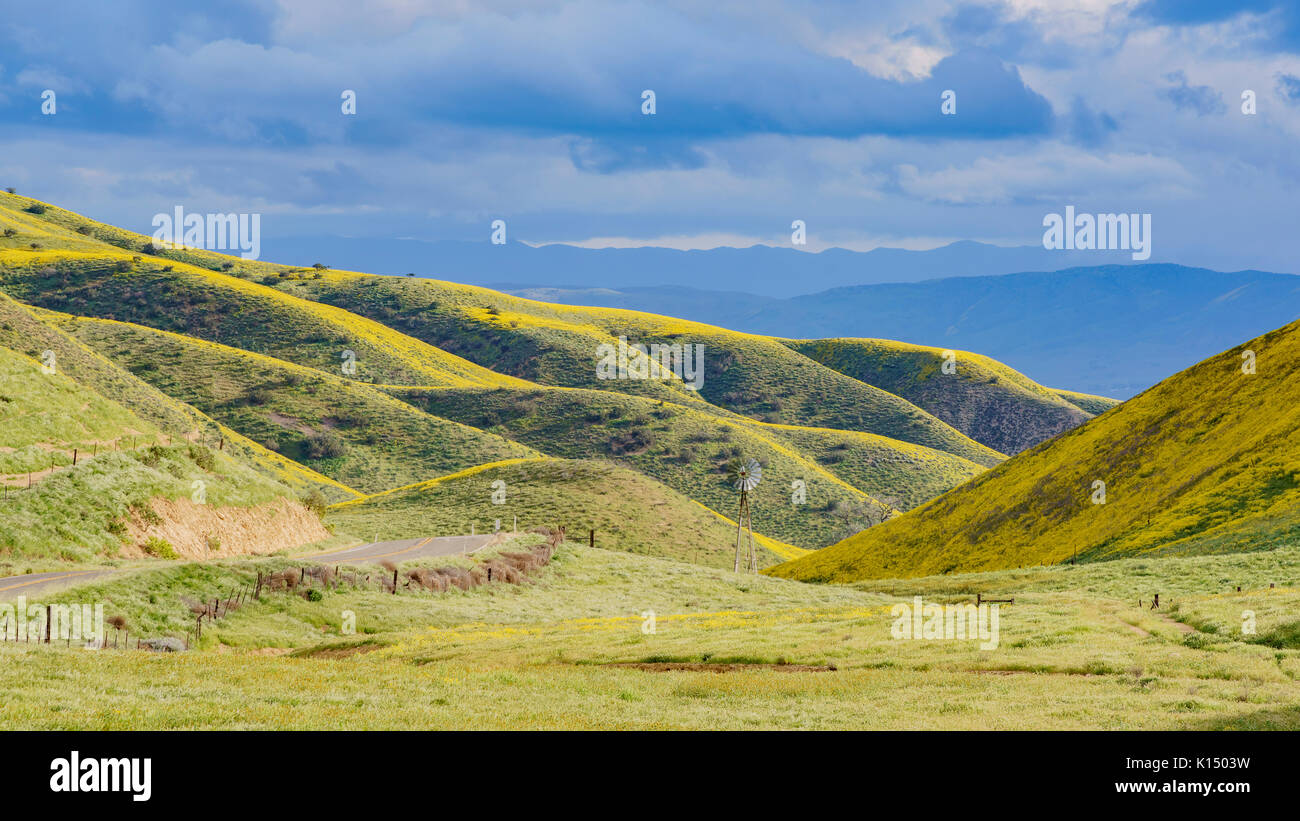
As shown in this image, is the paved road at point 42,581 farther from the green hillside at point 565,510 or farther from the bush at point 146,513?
the green hillside at point 565,510

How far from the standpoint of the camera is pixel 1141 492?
58.8 m

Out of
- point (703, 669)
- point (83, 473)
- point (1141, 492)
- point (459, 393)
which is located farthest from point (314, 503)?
point (459, 393)

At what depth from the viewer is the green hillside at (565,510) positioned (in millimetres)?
77644

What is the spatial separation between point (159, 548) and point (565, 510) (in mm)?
41424

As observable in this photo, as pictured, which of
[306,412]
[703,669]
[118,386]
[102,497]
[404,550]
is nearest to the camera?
[703,669]

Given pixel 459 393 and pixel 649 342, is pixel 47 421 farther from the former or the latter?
pixel 649 342

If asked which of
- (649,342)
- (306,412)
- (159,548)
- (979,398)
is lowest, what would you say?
(159,548)

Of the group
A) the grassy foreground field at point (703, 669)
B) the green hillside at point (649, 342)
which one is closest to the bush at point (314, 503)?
the grassy foreground field at point (703, 669)

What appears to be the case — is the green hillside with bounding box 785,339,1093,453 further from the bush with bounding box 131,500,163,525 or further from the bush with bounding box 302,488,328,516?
the bush with bounding box 131,500,163,525

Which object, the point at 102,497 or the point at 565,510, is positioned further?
the point at 565,510

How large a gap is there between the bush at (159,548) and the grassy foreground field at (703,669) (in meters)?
7.13

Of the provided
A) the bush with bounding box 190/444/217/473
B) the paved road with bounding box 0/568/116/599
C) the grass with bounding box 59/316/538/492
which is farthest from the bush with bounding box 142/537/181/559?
the grass with bounding box 59/316/538/492
